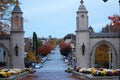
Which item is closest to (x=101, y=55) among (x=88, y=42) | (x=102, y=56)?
(x=102, y=56)

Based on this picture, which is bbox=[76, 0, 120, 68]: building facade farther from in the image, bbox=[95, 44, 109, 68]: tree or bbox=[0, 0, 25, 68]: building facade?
bbox=[95, 44, 109, 68]: tree

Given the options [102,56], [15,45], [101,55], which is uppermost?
[15,45]

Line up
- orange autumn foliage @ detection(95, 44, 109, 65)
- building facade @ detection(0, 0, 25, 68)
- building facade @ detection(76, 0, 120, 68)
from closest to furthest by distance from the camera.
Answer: building facade @ detection(76, 0, 120, 68) < building facade @ detection(0, 0, 25, 68) < orange autumn foliage @ detection(95, 44, 109, 65)

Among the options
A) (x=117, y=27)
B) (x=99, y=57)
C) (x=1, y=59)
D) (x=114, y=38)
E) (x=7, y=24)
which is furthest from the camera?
(x=1, y=59)

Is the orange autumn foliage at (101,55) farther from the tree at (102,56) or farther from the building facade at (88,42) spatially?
the building facade at (88,42)

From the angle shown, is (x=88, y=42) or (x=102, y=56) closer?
(x=88, y=42)

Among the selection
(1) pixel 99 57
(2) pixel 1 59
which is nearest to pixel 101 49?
(1) pixel 99 57

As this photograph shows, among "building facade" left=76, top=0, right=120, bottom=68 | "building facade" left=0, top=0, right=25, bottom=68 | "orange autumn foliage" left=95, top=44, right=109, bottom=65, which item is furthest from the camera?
"orange autumn foliage" left=95, top=44, right=109, bottom=65

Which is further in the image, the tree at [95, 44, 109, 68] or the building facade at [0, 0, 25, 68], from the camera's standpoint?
the tree at [95, 44, 109, 68]

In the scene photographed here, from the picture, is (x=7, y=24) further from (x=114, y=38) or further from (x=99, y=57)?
(x=99, y=57)

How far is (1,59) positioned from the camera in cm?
10825

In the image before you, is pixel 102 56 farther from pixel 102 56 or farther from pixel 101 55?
pixel 101 55

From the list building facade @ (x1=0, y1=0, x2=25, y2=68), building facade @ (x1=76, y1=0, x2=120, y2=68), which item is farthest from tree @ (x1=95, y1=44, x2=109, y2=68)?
building facade @ (x1=0, y1=0, x2=25, y2=68)

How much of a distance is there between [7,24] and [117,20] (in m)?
68.5
